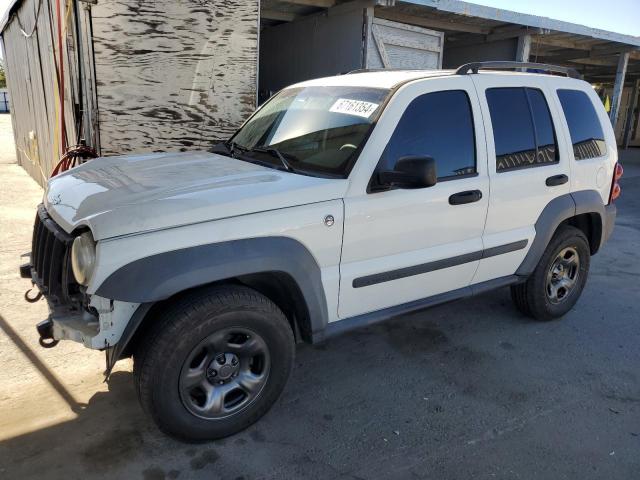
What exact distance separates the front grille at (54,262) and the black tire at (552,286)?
3.34 meters

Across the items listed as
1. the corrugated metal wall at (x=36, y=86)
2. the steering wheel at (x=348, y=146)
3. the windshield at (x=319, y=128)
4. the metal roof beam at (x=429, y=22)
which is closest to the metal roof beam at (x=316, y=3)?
the metal roof beam at (x=429, y=22)

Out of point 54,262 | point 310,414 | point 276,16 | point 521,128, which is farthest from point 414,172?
point 276,16

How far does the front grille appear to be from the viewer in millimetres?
2604

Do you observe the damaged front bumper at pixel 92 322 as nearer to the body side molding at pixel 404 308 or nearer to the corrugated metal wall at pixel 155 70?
the body side molding at pixel 404 308

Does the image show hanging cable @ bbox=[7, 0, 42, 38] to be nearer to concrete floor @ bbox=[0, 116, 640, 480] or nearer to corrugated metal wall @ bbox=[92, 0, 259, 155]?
corrugated metal wall @ bbox=[92, 0, 259, 155]

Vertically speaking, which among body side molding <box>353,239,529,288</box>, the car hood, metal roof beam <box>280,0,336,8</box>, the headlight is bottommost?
body side molding <box>353,239,529,288</box>

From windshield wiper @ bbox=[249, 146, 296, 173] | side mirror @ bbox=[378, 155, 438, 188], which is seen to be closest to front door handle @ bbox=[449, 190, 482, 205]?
side mirror @ bbox=[378, 155, 438, 188]

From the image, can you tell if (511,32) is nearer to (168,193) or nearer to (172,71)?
Result: (172,71)

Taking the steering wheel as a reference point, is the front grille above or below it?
below

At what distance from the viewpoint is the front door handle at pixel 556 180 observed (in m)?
3.84

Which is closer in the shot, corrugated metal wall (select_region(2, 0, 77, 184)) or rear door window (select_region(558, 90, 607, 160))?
rear door window (select_region(558, 90, 607, 160))

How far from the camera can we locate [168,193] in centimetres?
261

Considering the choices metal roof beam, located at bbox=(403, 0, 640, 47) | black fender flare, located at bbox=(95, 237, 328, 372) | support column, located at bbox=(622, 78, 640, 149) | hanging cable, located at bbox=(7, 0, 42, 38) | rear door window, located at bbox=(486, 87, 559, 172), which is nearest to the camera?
black fender flare, located at bbox=(95, 237, 328, 372)

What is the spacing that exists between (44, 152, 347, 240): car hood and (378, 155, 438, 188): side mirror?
A: 302mm
